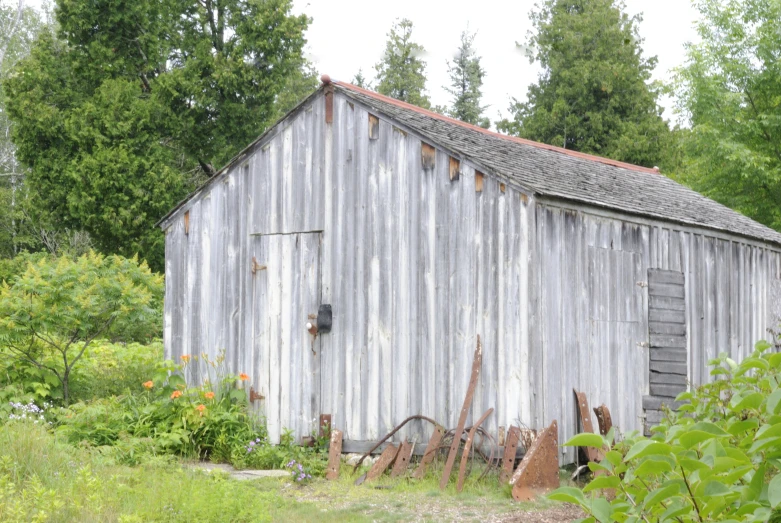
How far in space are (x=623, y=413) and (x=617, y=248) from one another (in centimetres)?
208

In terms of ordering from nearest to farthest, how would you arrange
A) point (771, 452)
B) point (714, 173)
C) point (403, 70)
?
point (771, 452)
point (714, 173)
point (403, 70)

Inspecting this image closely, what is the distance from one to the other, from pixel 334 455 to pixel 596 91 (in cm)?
2752

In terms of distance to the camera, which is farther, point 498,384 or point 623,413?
point 623,413

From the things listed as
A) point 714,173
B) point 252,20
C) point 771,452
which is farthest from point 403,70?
point 771,452

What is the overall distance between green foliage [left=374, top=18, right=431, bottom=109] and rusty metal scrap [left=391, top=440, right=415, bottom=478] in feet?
111

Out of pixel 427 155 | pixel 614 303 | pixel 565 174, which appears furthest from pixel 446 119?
pixel 614 303

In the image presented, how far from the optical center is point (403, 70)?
43.9 meters

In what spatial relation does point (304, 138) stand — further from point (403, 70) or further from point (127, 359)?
point (403, 70)

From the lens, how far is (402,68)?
43875 millimetres

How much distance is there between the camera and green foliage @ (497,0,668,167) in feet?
112

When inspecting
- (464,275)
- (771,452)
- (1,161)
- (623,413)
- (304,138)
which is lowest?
(623,413)

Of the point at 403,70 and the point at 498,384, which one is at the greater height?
the point at 403,70

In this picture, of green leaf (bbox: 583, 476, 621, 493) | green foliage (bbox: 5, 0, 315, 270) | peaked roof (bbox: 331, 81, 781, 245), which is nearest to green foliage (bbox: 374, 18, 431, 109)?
green foliage (bbox: 5, 0, 315, 270)

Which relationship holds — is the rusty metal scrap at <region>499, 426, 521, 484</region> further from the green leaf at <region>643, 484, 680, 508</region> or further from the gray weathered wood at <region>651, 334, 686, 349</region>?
the green leaf at <region>643, 484, 680, 508</region>
